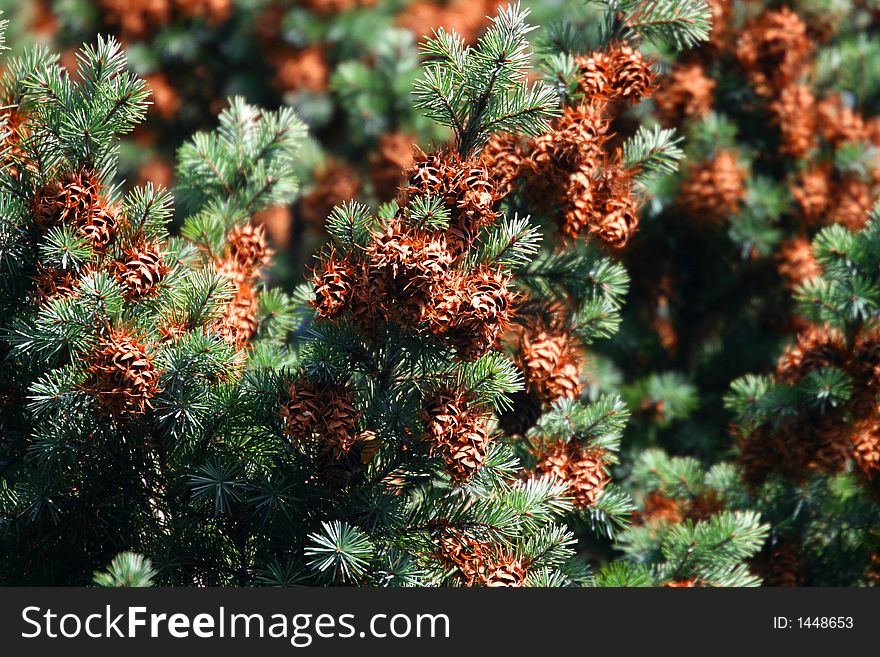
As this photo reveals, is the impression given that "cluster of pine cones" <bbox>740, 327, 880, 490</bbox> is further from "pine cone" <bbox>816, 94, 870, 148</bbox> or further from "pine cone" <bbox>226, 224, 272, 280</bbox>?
"pine cone" <bbox>226, 224, 272, 280</bbox>

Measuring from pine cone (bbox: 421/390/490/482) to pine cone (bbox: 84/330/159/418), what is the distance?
1.41ft

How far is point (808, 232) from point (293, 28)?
2.39 m

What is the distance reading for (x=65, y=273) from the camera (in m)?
1.62

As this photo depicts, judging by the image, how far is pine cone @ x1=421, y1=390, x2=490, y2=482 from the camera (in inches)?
60.7

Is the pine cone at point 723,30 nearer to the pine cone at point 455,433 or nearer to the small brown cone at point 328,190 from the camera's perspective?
the small brown cone at point 328,190

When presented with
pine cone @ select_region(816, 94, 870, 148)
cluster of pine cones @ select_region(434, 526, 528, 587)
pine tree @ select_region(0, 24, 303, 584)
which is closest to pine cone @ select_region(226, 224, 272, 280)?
pine tree @ select_region(0, 24, 303, 584)

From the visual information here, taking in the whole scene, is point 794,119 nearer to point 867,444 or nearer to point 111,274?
point 867,444

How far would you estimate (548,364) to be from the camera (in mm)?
1813

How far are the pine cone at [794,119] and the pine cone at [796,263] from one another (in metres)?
0.28

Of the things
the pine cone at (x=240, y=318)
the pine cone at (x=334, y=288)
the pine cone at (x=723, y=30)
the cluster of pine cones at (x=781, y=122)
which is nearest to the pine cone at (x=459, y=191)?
the pine cone at (x=334, y=288)

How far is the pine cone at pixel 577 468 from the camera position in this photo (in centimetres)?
183

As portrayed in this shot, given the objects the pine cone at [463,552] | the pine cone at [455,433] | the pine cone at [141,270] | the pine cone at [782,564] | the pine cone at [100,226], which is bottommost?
the pine cone at [463,552]

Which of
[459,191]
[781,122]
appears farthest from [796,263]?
[459,191]

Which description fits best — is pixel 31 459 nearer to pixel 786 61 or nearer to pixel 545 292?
pixel 545 292
